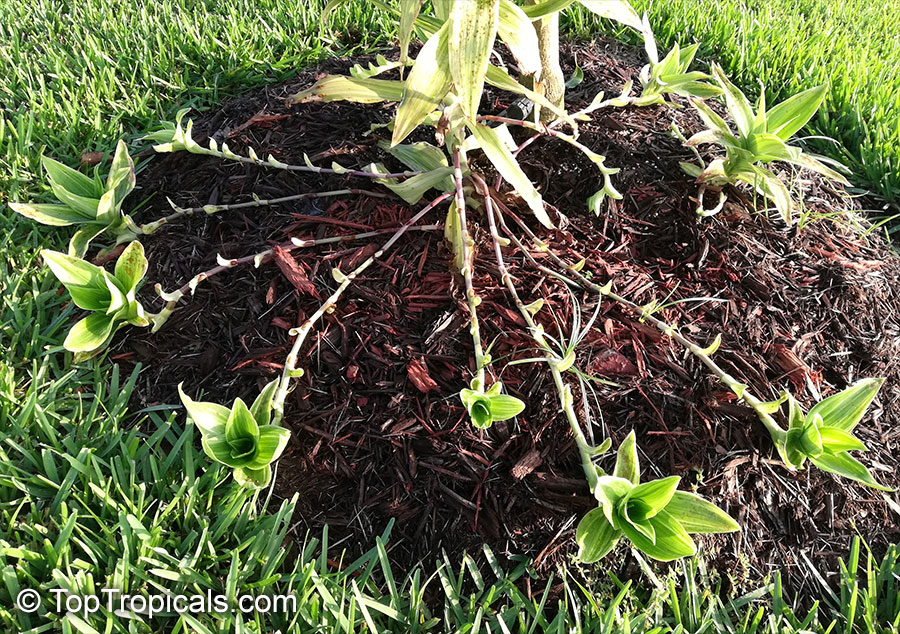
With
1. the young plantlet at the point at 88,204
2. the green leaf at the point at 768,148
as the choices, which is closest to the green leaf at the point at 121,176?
the young plantlet at the point at 88,204

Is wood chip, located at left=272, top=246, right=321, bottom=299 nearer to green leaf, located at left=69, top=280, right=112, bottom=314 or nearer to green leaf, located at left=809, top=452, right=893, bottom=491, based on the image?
green leaf, located at left=69, top=280, right=112, bottom=314

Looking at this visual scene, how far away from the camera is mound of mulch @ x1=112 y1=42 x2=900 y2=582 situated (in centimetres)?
151

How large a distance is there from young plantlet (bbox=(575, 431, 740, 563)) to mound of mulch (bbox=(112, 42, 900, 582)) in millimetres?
130

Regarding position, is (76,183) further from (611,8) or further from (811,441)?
(811,441)

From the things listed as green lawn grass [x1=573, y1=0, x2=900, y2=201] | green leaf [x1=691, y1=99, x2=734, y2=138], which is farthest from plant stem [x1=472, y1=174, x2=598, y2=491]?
green lawn grass [x1=573, y1=0, x2=900, y2=201]

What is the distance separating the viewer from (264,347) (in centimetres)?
168

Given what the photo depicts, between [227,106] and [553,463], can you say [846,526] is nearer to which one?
[553,463]

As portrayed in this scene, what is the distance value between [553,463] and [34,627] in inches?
44.2

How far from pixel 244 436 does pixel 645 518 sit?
0.86m

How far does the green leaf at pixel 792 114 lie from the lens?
1797 mm

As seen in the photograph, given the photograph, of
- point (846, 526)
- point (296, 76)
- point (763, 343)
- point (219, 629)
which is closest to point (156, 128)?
point (296, 76)

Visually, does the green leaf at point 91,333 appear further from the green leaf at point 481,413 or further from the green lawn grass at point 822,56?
the green lawn grass at point 822,56

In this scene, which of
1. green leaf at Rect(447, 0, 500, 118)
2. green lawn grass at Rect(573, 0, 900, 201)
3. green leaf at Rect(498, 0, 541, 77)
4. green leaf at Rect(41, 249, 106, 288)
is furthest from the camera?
green lawn grass at Rect(573, 0, 900, 201)

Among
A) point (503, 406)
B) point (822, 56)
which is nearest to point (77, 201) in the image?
point (503, 406)
